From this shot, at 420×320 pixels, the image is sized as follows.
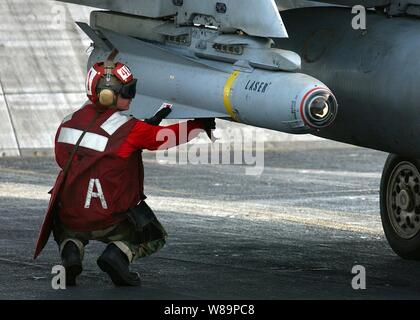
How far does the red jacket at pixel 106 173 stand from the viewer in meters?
10.6

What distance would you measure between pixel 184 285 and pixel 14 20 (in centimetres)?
1440

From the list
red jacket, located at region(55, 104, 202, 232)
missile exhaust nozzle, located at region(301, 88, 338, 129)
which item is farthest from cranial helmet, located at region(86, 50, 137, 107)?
missile exhaust nozzle, located at region(301, 88, 338, 129)

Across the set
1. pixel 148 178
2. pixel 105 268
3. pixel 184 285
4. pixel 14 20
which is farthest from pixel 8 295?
pixel 14 20

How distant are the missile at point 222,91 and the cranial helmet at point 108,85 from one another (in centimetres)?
81

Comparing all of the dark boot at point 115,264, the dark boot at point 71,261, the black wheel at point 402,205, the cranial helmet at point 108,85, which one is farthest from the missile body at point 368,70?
the dark boot at point 71,261

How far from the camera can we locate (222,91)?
36.9ft

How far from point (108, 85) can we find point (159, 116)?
500mm

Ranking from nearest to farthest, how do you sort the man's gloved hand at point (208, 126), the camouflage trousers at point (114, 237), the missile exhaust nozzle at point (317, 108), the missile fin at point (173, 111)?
1. the missile exhaust nozzle at point (317, 108)
2. the camouflage trousers at point (114, 237)
3. the man's gloved hand at point (208, 126)
4. the missile fin at point (173, 111)

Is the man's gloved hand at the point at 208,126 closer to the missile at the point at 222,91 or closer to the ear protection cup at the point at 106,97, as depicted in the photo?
the missile at the point at 222,91

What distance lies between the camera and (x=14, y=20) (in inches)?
969

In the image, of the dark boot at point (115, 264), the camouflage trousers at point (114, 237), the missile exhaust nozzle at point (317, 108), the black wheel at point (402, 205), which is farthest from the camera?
the black wheel at point (402, 205)

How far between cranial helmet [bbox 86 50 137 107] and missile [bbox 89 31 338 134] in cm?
81

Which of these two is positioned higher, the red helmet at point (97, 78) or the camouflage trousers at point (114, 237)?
the red helmet at point (97, 78)

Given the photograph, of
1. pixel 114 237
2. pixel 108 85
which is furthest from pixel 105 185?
pixel 108 85
